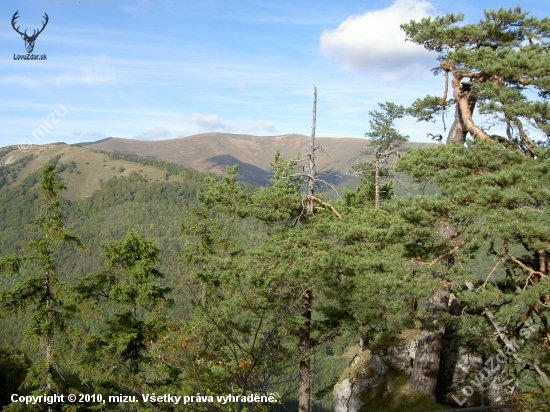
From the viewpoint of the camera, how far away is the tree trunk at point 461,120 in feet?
35.2

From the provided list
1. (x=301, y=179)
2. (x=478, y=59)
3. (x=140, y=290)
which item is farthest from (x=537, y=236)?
(x=140, y=290)

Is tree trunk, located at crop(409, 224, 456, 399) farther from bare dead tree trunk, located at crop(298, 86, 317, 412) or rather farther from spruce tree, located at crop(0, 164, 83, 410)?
spruce tree, located at crop(0, 164, 83, 410)

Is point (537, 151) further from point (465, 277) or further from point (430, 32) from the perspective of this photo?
point (430, 32)

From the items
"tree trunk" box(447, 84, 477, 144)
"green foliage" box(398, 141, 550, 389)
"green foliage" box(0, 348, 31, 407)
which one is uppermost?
"tree trunk" box(447, 84, 477, 144)

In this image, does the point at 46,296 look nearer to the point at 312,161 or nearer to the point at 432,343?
the point at 312,161

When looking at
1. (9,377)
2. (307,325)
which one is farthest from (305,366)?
(9,377)

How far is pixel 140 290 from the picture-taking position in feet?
45.2

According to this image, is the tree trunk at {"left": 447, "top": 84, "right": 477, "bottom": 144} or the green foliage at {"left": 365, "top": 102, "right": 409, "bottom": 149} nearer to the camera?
the tree trunk at {"left": 447, "top": 84, "right": 477, "bottom": 144}

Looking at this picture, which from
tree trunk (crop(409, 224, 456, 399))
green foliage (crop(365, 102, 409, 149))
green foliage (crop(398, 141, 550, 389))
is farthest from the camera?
green foliage (crop(365, 102, 409, 149))

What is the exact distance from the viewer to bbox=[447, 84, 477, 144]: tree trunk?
35.2 feet

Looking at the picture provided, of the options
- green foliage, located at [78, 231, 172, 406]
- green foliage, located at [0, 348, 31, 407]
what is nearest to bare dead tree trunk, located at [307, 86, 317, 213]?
green foliage, located at [78, 231, 172, 406]

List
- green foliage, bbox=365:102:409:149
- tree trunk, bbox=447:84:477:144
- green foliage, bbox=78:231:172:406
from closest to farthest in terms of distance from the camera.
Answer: tree trunk, bbox=447:84:477:144 < green foliage, bbox=78:231:172:406 < green foliage, bbox=365:102:409:149

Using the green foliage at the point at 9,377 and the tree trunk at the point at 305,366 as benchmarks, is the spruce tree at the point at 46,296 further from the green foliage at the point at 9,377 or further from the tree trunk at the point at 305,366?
the green foliage at the point at 9,377

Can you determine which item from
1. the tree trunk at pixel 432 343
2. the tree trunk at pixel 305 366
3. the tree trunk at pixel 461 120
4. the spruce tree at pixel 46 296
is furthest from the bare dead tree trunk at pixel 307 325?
the spruce tree at pixel 46 296
